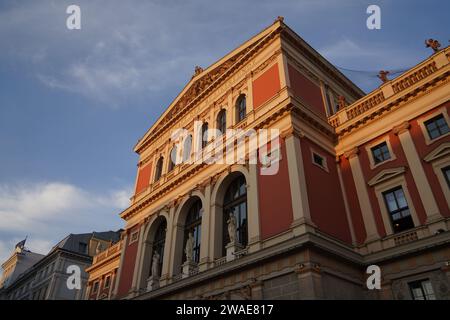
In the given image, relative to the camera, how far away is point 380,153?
17750 millimetres

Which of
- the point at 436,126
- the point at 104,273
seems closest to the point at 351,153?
the point at 436,126

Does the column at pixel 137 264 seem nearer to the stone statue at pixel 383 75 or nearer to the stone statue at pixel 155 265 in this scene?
the stone statue at pixel 155 265

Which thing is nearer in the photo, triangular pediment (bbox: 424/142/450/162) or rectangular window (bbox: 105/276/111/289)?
triangular pediment (bbox: 424/142/450/162)

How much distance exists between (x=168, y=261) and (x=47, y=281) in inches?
1357

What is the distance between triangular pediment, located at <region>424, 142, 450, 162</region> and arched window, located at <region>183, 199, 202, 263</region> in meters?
13.1

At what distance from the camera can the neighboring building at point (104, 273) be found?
110 ft

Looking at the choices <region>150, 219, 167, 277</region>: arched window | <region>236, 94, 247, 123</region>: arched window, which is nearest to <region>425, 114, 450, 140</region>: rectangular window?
<region>236, 94, 247, 123</region>: arched window

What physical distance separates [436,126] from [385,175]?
3119mm

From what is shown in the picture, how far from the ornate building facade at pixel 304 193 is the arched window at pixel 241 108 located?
10 centimetres

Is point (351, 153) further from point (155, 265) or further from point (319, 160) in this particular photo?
point (155, 265)

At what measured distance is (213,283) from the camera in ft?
55.5

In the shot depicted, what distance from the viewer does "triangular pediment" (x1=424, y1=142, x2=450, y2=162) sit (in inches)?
588

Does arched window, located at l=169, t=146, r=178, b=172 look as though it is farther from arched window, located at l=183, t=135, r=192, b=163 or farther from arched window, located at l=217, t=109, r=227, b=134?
arched window, located at l=217, t=109, r=227, b=134

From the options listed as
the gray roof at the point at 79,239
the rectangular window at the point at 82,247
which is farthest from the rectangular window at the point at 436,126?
the rectangular window at the point at 82,247
